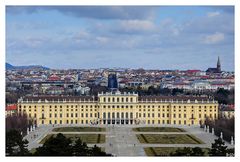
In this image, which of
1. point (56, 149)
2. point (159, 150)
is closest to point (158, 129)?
point (159, 150)

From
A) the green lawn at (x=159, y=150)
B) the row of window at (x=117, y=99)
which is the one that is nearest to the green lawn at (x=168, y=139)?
the green lawn at (x=159, y=150)

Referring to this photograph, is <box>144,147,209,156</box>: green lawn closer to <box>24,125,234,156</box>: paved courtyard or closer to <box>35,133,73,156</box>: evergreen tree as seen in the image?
<box>24,125,234,156</box>: paved courtyard

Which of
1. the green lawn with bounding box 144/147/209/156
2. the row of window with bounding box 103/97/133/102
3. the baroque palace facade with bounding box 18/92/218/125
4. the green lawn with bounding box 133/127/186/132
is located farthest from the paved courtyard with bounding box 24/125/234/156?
the row of window with bounding box 103/97/133/102

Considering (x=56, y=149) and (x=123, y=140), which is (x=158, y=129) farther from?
(x=56, y=149)

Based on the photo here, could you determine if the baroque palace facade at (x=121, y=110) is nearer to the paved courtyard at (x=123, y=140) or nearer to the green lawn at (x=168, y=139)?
the paved courtyard at (x=123, y=140)
